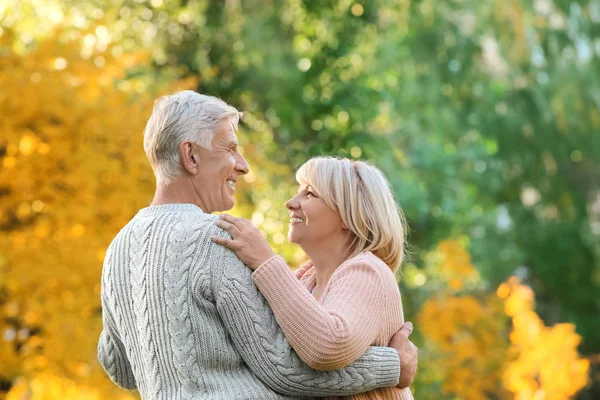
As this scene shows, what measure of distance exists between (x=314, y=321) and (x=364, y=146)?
22.8 feet

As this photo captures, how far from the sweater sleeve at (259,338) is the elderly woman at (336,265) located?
0.08ft

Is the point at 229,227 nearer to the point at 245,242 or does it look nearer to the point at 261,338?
the point at 245,242

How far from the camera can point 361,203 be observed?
2.69 m

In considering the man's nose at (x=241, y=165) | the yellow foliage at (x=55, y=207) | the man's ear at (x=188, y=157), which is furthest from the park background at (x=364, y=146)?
the man's ear at (x=188, y=157)

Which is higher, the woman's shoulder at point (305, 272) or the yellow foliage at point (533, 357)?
the woman's shoulder at point (305, 272)

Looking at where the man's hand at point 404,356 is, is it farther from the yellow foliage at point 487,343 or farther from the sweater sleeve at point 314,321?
the yellow foliage at point 487,343

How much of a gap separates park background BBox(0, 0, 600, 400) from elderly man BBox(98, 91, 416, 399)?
14.0 feet

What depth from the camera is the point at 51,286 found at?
21.6ft

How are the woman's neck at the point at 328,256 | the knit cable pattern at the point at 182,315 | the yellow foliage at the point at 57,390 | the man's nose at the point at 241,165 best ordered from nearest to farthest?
the knit cable pattern at the point at 182,315, the man's nose at the point at 241,165, the woman's neck at the point at 328,256, the yellow foliage at the point at 57,390

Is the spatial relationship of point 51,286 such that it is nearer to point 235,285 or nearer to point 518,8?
point 235,285

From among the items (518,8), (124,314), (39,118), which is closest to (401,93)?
(518,8)

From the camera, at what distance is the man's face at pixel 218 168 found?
2.43 meters

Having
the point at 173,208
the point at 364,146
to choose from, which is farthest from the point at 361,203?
the point at 364,146

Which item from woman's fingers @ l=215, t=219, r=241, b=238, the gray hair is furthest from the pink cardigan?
the gray hair
